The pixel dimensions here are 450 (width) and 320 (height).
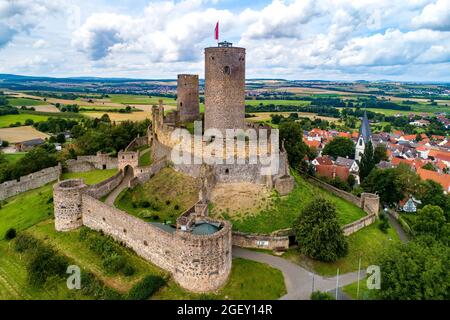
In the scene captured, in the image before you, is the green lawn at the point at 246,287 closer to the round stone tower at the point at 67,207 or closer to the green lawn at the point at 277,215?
the green lawn at the point at 277,215

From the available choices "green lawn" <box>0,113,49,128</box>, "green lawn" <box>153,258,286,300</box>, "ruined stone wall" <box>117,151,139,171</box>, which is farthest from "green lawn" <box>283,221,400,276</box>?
"green lawn" <box>0,113,49,128</box>

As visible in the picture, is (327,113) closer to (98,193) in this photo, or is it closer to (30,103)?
(30,103)

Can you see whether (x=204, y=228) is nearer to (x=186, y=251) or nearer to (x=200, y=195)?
(x=186, y=251)

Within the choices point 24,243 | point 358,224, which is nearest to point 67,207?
point 24,243

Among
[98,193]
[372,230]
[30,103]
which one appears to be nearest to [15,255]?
→ [98,193]

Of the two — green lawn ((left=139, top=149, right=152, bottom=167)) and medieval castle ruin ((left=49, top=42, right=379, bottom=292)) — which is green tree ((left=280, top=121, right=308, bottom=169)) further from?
green lawn ((left=139, top=149, right=152, bottom=167))

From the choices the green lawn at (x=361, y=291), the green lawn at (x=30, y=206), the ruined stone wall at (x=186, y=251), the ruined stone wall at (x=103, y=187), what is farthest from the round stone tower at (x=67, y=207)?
the green lawn at (x=361, y=291)
